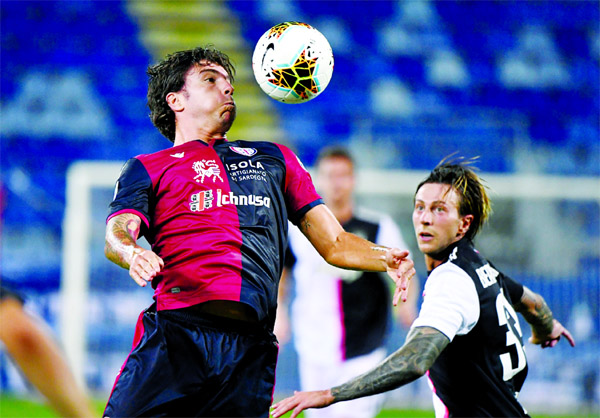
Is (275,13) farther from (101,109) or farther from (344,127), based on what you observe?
(101,109)

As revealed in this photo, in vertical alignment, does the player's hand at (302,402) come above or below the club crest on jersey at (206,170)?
below

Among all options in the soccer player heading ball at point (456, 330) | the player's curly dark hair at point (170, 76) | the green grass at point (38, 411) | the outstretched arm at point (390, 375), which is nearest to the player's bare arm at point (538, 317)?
the soccer player heading ball at point (456, 330)

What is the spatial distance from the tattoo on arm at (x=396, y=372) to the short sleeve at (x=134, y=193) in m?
1.06

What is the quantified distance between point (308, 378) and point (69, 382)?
2.92m

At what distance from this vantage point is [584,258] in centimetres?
943

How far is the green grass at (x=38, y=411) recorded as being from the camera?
834 cm

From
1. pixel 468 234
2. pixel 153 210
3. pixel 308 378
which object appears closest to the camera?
pixel 153 210

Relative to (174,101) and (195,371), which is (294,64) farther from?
(195,371)

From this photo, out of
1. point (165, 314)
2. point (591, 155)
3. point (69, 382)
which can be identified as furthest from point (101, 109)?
point (165, 314)

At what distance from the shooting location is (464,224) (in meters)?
3.76

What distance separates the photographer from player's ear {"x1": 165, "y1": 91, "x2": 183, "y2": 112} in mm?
3740

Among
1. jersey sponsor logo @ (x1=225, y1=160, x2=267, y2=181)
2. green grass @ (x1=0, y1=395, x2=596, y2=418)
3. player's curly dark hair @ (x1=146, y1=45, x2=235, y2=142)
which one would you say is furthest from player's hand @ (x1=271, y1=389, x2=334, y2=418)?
green grass @ (x1=0, y1=395, x2=596, y2=418)

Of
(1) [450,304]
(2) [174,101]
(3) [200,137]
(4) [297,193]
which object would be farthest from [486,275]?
(2) [174,101]

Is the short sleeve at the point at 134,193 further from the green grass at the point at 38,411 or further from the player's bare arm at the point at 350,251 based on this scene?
the green grass at the point at 38,411
